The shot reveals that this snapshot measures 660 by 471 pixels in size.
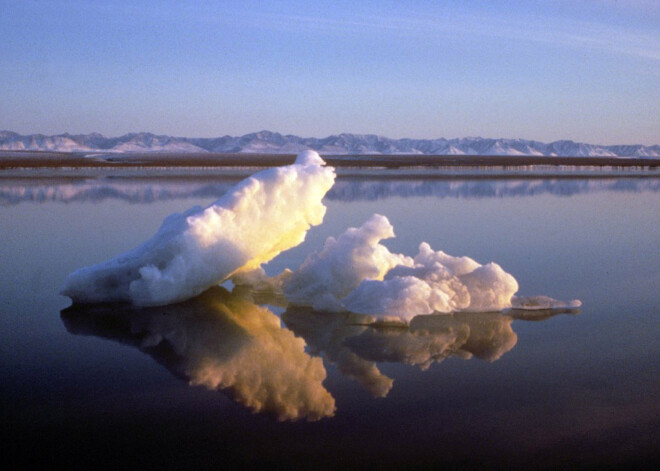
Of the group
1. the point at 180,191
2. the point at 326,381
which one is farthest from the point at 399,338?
the point at 180,191

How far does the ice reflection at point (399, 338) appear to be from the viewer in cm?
507

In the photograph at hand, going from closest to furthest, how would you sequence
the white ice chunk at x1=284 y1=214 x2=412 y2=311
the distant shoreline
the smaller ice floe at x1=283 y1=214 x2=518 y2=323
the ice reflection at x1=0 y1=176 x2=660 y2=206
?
1. the smaller ice floe at x1=283 y1=214 x2=518 y2=323
2. the white ice chunk at x1=284 y1=214 x2=412 y2=311
3. the ice reflection at x1=0 y1=176 x2=660 y2=206
4. the distant shoreline

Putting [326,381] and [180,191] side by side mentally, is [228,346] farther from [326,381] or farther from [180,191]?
[180,191]

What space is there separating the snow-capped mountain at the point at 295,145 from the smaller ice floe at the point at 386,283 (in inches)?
5837

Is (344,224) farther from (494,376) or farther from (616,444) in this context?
(616,444)

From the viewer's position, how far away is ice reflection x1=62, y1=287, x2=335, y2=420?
14.6 feet

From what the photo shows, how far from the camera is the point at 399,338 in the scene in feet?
18.6

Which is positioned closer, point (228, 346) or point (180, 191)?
point (228, 346)

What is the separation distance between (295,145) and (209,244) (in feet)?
540

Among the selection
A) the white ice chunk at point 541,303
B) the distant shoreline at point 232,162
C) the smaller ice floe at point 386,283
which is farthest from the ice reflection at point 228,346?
the distant shoreline at point 232,162

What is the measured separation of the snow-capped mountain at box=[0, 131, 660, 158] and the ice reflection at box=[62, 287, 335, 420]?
5856 inches

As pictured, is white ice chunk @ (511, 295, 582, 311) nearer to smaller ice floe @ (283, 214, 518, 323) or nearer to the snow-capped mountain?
smaller ice floe @ (283, 214, 518, 323)

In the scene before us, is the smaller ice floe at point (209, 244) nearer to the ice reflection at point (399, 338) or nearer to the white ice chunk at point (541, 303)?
the ice reflection at point (399, 338)

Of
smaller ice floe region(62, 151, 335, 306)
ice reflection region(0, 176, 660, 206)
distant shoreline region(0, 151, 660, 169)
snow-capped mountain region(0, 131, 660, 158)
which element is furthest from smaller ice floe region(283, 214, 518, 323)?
snow-capped mountain region(0, 131, 660, 158)
